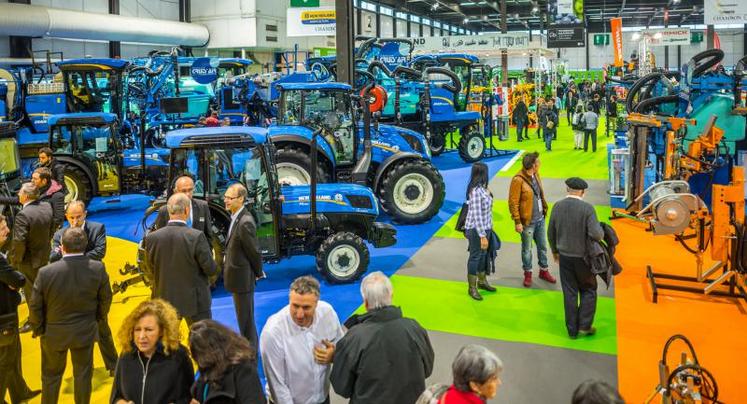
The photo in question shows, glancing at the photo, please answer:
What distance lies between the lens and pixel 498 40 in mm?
24125

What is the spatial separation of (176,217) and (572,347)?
3700mm

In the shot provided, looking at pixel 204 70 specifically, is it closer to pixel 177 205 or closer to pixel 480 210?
pixel 480 210

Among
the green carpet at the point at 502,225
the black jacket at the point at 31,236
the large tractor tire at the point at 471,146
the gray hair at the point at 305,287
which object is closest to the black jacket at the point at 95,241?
the black jacket at the point at 31,236

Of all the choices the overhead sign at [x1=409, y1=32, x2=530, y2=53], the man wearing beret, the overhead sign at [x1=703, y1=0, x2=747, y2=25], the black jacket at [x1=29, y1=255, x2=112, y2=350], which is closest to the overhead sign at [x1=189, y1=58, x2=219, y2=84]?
the overhead sign at [x1=409, y1=32, x2=530, y2=53]

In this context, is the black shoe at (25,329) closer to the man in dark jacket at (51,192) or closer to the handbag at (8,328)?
the man in dark jacket at (51,192)

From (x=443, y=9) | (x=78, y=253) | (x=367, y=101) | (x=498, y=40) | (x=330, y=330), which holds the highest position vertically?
(x=443, y=9)

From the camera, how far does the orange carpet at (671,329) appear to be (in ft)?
18.0

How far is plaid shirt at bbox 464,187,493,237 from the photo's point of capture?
24.1 ft

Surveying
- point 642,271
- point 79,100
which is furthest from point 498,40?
point 642,271

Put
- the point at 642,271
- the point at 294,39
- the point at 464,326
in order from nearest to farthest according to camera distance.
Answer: the point at 464,326, the point at 642,271, the point at 294,39

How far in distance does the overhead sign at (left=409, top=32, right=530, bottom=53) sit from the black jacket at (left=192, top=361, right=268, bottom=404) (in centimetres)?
1991

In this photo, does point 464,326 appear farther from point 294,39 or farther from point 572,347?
point 294,39

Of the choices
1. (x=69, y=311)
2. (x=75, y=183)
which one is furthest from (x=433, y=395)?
(x=75, y=183)

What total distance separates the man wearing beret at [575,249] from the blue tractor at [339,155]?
489 cm
